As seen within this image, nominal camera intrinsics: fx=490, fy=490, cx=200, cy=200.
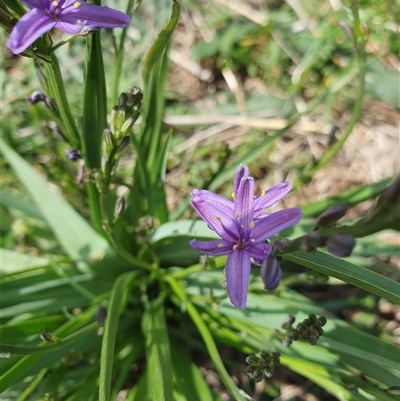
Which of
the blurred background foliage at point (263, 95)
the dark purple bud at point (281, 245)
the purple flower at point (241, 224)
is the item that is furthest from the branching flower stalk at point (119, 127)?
the blurred background foliage at point (263, 95)

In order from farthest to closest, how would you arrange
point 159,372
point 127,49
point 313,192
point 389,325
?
point 127,49 < point 313,192 < point 389,325 < point 159,372

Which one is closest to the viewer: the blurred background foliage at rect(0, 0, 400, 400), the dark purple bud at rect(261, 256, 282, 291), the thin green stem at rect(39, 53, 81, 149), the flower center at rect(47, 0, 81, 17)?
the dark purple bud at rect(261, 256, 282, 291)

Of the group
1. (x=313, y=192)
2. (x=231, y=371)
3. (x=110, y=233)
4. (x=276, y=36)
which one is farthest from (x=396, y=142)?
(x=110, y=233)

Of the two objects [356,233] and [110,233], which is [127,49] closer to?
[110,233]

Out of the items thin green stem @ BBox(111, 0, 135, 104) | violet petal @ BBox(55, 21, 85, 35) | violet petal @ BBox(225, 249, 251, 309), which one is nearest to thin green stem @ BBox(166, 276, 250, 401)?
violet petal @ BBox(225, 249, 251, 309)

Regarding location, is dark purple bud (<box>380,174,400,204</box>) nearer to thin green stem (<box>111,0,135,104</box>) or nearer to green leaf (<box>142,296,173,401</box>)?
green leaf (<box>142,296,173,401</box>)

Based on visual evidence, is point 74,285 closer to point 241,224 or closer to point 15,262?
point 15,262
